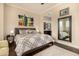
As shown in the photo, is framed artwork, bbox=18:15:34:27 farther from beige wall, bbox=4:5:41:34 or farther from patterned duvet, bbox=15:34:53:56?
patterned duvet, bbox=15:34:53:56

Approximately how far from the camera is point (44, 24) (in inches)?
123

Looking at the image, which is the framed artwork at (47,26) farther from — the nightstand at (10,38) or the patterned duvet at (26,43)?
the nightstand at (10,38)

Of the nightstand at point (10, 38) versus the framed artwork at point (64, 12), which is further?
the nightstand at point (10, 38)

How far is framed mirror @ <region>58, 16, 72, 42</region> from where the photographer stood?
3.31 meters

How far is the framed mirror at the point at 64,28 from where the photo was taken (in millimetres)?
3311

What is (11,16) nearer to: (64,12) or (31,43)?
(31,43)

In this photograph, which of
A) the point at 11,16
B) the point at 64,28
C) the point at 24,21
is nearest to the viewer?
the point at 64,28

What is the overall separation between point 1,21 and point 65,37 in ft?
10.7

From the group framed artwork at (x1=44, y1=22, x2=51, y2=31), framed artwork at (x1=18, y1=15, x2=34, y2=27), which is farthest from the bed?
framed artwork at (x1=18, y1=15, x2=34, y2=27)

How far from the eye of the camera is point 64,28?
350cm

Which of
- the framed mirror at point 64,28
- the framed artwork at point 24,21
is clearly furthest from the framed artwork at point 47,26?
the framed artwork at point 24,21

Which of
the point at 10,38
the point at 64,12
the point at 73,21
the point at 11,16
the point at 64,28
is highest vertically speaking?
the point at 64,12

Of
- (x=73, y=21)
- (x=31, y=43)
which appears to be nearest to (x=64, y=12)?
(x=73, y=21)

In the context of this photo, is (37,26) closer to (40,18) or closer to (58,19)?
(40,18)
